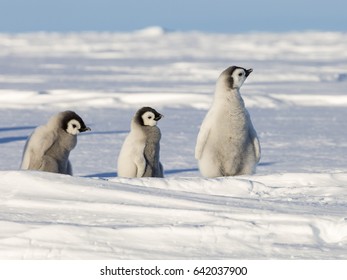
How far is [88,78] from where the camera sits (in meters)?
20.1

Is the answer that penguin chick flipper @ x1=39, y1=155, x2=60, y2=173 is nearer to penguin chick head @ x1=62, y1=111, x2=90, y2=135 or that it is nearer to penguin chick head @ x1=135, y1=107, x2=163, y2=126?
penguin chick head @ x1=62, y1=111, x2=90, y2=135

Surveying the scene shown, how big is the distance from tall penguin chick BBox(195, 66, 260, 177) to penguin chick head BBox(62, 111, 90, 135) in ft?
2.23

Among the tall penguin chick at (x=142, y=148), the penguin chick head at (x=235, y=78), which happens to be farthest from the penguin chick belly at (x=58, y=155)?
the penguin chick head at (x=235, y=78)

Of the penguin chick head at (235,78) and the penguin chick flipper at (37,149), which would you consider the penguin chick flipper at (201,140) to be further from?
the penguin chick flipper at (37,149)

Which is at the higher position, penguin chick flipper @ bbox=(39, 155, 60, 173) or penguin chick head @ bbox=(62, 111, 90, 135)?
penguin chick head @ bbox=(62, 111, 90, 135)

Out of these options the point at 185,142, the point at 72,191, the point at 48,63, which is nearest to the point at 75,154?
the point at 185,142

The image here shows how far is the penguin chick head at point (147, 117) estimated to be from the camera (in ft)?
17.4

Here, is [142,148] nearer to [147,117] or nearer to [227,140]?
[147,117]

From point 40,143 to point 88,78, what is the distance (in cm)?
1503

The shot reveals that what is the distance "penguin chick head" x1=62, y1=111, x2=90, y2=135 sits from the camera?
205 inches

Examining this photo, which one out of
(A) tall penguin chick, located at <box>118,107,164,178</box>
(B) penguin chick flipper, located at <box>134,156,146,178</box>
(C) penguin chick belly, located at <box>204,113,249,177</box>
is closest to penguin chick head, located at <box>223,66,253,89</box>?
(C) penguin chick belly, located at <box>204,113,249,177</box>

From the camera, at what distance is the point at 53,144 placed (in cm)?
515
